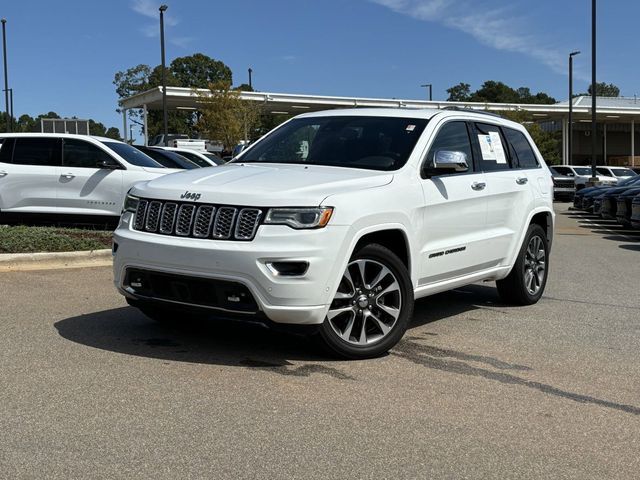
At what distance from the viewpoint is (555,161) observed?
7144cm

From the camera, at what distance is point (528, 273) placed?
25.0ft

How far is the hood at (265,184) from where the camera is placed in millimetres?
4918

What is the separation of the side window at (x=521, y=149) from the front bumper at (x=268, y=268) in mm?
3245

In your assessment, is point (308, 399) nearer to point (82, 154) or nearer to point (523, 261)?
point (523, 261)

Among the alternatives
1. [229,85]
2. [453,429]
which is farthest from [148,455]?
[229,85]

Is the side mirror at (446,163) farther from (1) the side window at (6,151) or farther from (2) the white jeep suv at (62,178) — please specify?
(1) the side window at (6,151)

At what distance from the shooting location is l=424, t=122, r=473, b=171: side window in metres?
6.16

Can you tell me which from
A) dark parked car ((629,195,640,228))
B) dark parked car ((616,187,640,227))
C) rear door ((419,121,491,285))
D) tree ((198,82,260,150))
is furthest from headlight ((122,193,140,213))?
tree ((198,82,260,150))

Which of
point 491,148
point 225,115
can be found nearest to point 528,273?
point 491,148

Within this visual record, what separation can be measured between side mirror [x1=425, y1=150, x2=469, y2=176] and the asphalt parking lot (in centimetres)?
139

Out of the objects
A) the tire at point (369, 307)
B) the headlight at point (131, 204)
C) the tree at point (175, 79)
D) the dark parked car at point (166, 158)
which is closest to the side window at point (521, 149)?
the tire at point (369, 307)

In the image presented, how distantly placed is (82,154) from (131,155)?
779 mm

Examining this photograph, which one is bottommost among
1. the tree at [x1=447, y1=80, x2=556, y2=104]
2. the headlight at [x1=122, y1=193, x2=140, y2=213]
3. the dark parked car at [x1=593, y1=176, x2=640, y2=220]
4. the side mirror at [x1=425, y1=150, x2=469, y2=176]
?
the dark parked car at [x1=593, y1=176, x2=640, y2=220]

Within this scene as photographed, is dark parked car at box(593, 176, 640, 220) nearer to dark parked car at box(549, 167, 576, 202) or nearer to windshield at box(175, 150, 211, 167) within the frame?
windshield at box(175, 150, 211, 167)
